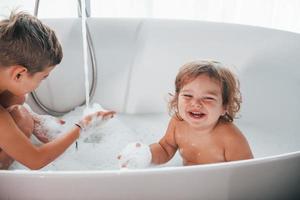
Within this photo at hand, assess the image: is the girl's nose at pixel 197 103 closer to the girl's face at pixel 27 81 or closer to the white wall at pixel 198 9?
the girl's face at pixel 27 81

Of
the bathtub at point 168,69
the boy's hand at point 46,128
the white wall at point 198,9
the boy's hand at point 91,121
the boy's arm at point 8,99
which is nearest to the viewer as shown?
the boy's arm at point 8,99

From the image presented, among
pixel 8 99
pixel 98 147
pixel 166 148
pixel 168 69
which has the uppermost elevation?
pixel 8 99

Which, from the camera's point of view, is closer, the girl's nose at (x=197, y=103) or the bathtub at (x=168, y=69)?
the girl's nose at (x=197, y=103)

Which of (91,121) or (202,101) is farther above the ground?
(202,101)

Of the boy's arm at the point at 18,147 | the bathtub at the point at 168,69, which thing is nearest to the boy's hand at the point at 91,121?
the boy's arm at the point at 18,147

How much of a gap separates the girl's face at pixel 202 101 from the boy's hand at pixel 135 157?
0.17 meters

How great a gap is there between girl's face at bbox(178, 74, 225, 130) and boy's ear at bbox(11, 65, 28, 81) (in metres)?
0.44

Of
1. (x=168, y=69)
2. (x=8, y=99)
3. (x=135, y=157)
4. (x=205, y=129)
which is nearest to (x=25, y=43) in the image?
(x=8, y=99)

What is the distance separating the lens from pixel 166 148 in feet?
4.69

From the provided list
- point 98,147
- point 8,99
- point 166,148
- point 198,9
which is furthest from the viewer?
point 198,9

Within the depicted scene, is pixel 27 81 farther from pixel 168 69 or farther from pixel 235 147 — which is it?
pixel 168 69

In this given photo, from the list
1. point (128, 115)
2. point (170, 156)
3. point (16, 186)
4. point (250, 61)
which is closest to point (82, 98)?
point (128, 115)

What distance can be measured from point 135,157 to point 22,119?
1.22ft

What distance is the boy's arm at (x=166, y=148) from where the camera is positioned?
140 cm
